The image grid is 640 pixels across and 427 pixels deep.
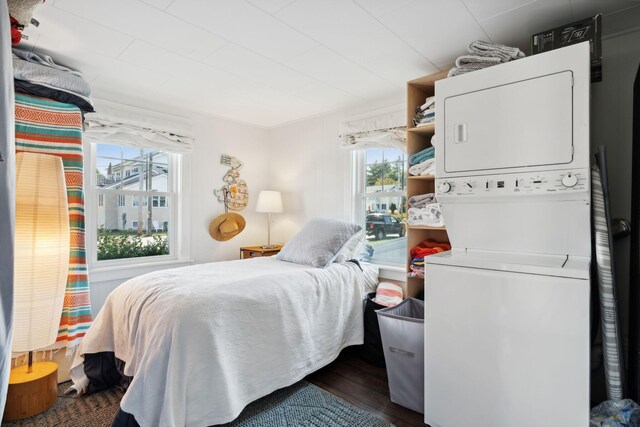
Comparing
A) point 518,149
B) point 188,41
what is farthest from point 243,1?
point 518,149

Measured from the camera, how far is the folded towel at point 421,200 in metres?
2.39

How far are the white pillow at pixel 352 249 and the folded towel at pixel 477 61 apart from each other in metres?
1.48

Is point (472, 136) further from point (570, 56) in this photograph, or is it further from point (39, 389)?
point (39, 389)

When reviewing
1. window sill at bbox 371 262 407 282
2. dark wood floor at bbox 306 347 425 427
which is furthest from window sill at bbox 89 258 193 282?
window sill at bbox 371 262 407 282

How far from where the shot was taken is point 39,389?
1785mm

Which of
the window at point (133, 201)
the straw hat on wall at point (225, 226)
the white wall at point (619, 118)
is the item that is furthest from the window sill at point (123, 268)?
the white wall at point (619, 118)

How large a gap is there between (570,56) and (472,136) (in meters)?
0.47

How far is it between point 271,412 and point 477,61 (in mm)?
2273

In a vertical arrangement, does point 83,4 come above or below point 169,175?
above

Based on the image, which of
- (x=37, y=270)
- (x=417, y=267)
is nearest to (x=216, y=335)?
(x=37, y=270)

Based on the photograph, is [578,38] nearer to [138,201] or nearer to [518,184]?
[518,184]

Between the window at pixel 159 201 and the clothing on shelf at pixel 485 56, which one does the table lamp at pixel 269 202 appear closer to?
Answer: the window at pixel 159 201

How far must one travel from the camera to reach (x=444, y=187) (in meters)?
1.65

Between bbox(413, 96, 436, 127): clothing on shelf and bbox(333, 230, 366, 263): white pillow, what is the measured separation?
102cm
